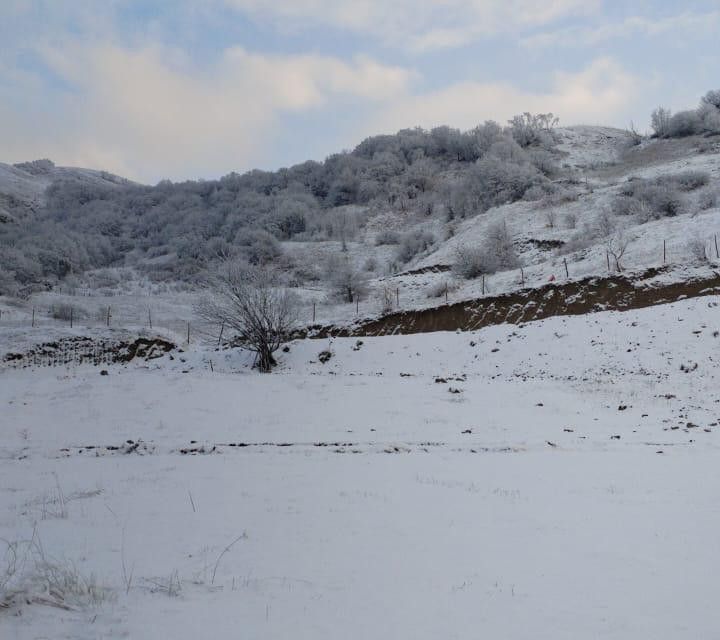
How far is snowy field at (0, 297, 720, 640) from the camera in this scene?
4.07 metres

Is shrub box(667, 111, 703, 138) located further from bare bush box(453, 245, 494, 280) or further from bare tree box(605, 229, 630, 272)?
bare bush box(453, 245, 494, 280)

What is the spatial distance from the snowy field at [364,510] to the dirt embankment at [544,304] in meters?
8.75

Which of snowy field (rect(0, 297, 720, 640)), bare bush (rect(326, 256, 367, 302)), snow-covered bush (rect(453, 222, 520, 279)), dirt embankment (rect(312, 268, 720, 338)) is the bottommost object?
snowy field (rect(0, 297, 720, 640))

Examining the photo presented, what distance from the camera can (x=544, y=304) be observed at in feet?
92.6

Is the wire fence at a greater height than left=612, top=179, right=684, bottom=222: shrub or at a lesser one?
lesser

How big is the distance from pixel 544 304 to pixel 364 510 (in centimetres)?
2373

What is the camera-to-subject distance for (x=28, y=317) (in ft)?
115

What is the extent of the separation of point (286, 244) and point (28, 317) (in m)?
35.4

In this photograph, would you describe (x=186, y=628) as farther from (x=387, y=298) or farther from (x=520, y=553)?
(x=387, y=298)

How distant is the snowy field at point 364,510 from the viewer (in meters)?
4.07

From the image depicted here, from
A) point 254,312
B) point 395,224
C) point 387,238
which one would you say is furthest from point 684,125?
point 254,312

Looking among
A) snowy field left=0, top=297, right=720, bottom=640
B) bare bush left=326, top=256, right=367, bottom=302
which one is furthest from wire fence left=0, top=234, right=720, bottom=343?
snowy field left=0, top=297, right=720, bottom=640

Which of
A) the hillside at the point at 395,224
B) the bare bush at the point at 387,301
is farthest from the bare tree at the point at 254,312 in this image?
the bare bush at the point at 387,301

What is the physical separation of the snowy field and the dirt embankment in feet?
28.7
